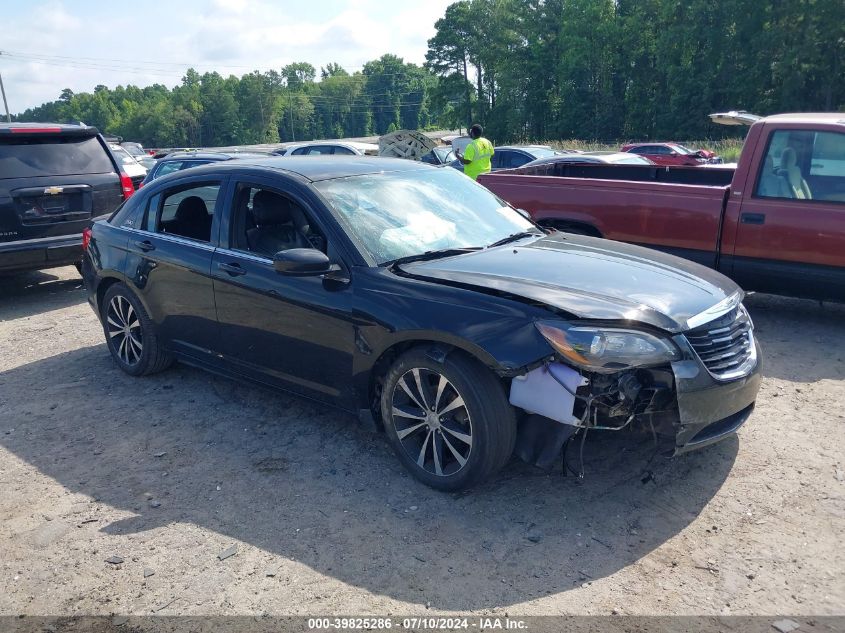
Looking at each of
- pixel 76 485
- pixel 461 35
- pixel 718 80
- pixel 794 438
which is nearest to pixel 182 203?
pixel 76 485

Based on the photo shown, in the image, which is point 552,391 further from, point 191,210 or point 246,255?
point 191,210

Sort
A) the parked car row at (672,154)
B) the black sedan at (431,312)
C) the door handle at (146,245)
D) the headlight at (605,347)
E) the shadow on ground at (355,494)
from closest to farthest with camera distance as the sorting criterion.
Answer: the shadow on ground at (355,494)
the headlight at (605,347)
the black sedan at (431,312)
the door handle at (146,245)
the parked car row at (672,154)

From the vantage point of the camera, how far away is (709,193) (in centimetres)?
666

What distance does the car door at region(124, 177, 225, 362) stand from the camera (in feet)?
16.3

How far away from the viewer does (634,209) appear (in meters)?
7.03

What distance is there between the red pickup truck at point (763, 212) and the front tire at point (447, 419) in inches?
155

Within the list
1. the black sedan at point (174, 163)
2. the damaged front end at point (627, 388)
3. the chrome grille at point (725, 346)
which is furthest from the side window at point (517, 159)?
the damaged front end at point (627, 388)

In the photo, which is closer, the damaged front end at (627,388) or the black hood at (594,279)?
the damaged front end at (627,388)

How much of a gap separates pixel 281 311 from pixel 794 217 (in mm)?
4588

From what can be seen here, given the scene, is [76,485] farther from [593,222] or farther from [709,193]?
[709,193]

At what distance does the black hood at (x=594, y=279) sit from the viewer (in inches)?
141

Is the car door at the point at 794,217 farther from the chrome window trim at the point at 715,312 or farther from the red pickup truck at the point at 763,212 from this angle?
the chrome window trim at the point at 715,312

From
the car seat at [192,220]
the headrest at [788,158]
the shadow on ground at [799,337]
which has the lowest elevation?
the shadow on ground at [799,337]

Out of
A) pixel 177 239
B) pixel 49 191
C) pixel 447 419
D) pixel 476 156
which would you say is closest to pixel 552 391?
pixel 447 419
